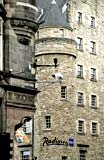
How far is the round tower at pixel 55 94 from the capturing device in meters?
52.4

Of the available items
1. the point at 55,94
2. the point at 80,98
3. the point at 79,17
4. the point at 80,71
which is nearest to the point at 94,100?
the point at 80,98

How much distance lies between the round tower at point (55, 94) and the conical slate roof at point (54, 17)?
0.10m

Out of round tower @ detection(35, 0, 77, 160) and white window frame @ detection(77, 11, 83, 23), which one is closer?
round tower @ detection(35, 0, 77, 160)

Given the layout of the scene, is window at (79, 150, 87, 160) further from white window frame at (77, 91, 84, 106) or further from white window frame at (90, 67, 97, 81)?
white window frame at (90, 67, 97, 81)

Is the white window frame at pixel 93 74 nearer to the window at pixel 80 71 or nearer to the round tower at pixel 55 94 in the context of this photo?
the window at pixel 80 71

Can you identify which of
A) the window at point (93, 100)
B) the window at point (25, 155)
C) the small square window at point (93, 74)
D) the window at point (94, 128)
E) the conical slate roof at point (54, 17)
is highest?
the conical slate roof at point (54, 17)

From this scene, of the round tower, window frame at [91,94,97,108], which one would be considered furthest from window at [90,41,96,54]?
the round tower

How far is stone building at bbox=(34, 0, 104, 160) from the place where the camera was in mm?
52750

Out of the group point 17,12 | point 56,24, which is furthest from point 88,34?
point 17,12

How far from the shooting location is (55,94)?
5319 centimetres

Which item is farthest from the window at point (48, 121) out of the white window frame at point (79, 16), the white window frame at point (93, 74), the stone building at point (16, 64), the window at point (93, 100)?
the stone building at point (16, 64)

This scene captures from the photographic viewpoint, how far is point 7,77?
1118 inches

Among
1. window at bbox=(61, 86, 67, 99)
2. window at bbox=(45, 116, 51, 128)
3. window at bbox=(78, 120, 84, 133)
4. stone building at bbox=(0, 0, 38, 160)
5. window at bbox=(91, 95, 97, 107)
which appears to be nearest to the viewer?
stone building at bbox=(0, 0, 38, 160)

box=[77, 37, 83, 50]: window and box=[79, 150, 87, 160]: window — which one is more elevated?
box=[77, 37, 83, 50]: window
